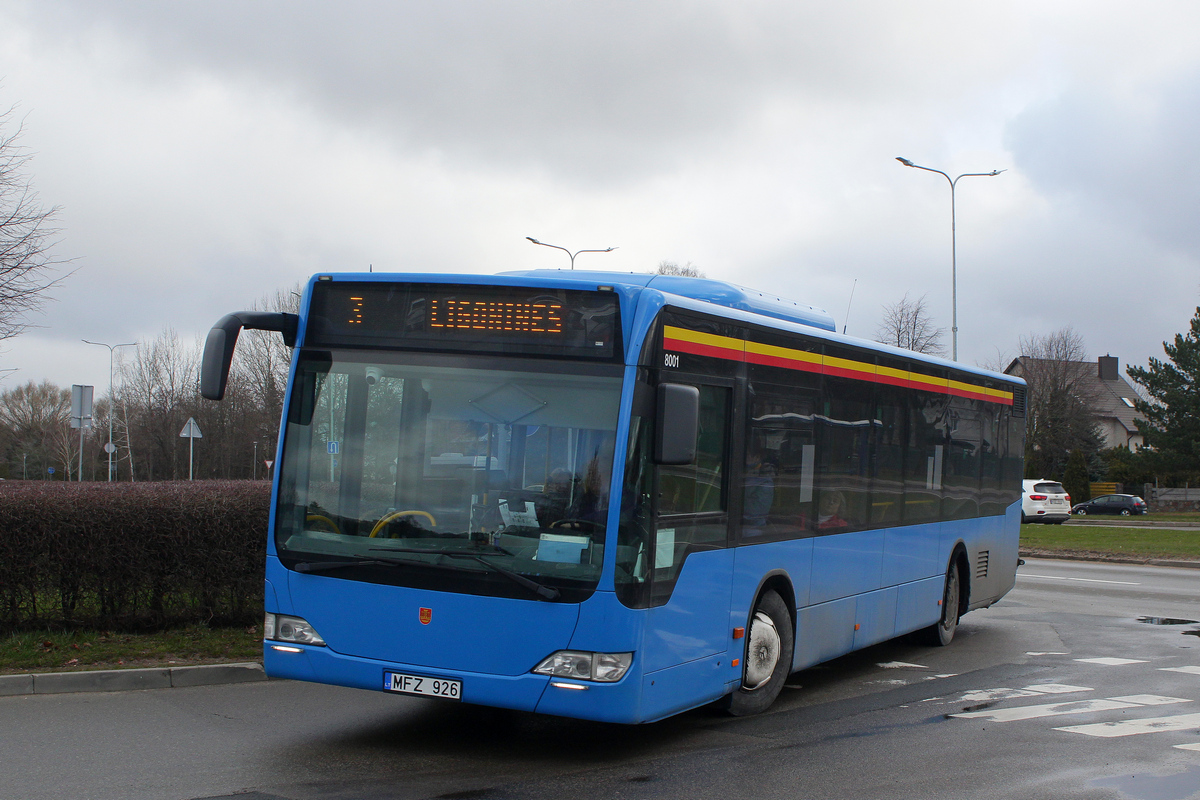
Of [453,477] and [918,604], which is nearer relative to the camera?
[453,477]

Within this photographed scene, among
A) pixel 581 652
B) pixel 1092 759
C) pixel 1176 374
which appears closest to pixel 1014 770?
pixel 1092 759

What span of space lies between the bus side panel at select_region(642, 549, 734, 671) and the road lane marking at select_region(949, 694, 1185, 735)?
7.74 feet

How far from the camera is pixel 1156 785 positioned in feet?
20.1

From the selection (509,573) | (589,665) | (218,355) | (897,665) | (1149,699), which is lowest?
(897,665)

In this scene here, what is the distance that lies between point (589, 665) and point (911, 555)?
5.32 m

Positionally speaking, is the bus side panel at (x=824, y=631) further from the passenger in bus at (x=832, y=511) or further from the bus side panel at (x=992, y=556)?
the bus side panel at (x=992, y=556)

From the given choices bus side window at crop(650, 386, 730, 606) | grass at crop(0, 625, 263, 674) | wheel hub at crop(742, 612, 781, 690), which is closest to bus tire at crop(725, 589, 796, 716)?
wheel hub at crop(742, 612, 781, 690)

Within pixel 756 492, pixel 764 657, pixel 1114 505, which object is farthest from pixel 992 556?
pixel 1114 505

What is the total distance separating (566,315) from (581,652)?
6.29 ft

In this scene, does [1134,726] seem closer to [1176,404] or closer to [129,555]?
[129,555]

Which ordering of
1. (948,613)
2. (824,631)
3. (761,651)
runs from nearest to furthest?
(761,651), (824,631), (948,613)

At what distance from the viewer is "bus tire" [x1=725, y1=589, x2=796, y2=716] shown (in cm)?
750

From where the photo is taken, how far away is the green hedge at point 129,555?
8.94 meters

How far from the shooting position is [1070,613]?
48.7 ft
